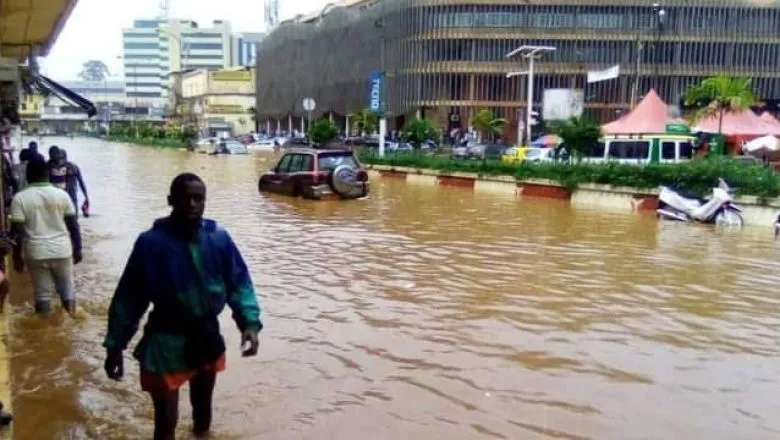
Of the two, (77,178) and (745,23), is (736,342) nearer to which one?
(77,178)

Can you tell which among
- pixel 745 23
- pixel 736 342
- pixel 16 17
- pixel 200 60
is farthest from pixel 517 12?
pixel 200 60

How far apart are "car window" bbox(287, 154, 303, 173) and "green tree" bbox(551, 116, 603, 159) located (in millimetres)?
8280

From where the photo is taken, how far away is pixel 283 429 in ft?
18.2

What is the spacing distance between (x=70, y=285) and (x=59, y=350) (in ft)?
2.58

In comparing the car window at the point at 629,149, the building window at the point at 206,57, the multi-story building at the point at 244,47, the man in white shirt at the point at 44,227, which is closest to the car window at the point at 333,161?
the car window at the point at 629,149

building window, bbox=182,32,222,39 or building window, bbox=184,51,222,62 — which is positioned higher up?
building window, bbox=182,32,222,39

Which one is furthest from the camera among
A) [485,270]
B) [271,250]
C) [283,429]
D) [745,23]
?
[745,23]

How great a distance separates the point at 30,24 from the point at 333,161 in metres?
8.63

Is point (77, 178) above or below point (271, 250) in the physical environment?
above

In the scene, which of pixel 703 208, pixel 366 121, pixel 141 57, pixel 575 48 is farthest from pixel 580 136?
pixel 141 57

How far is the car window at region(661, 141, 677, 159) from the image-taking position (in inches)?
1107

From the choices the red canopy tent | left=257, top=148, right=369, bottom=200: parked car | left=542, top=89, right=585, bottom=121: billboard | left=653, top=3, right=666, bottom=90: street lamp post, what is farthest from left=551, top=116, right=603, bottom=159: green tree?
left=653, top=3, right=666, bottom=90: street lamp post

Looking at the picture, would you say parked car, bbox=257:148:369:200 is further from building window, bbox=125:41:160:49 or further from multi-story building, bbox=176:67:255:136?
building window, bbox=125:41:160:49

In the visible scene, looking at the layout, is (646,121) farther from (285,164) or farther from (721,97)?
(285,164)
